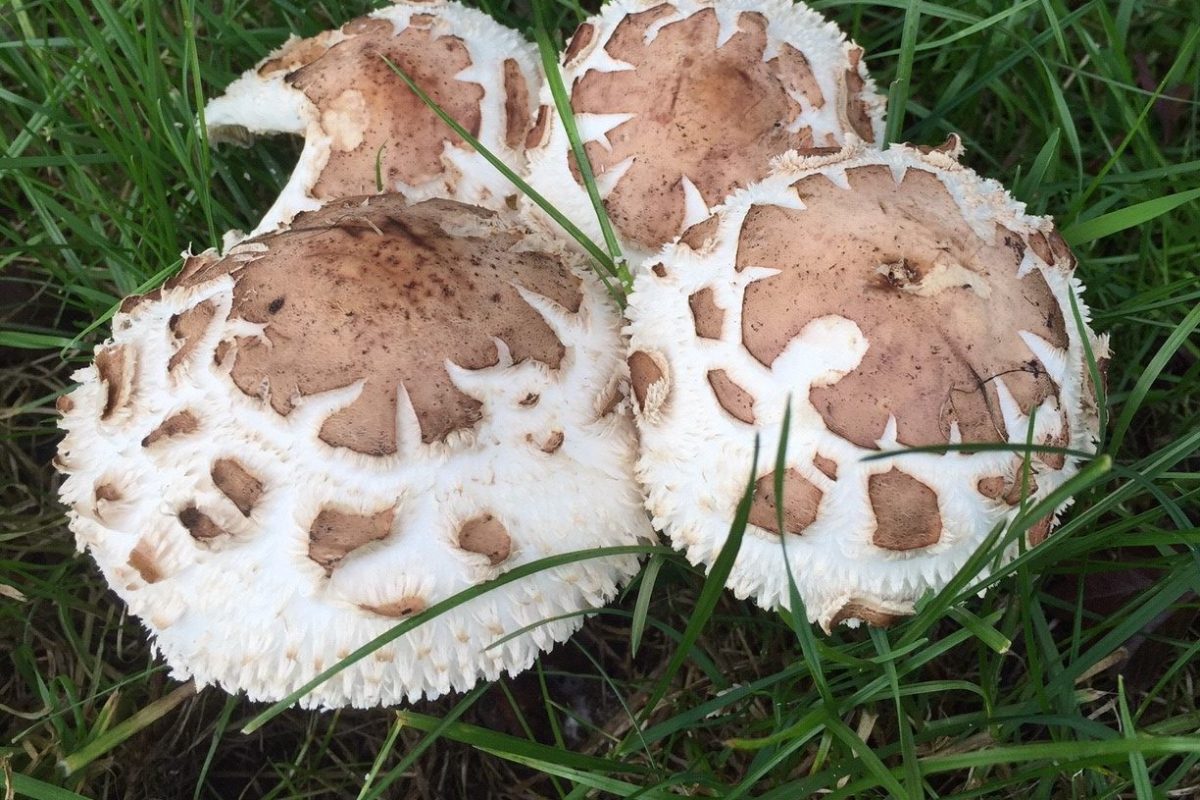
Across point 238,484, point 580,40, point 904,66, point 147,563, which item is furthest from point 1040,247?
point 147,563

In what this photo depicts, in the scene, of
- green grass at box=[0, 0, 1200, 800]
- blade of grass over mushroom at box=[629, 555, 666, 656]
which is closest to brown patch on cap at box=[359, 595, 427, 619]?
green grass at box=[0, 0, 1200, 800]

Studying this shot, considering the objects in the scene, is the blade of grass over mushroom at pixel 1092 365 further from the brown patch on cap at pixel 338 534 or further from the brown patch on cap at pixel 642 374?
the brown patch on cap at pixel 338 534

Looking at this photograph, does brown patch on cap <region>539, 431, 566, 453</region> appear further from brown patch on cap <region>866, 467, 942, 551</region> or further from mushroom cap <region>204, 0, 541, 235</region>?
mushroom cap <region>204, 0, 541, 235</region>

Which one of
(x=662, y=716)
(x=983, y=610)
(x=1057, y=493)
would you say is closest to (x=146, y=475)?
(x=662, y=716)

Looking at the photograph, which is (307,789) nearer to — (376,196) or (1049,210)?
(376,196)

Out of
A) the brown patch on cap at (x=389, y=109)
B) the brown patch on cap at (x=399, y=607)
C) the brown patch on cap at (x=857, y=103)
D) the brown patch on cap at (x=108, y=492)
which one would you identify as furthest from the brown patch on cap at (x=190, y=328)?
the brown patch on cap at (x=857, y=103)

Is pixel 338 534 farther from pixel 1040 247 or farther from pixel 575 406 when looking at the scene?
pixel 1040 247
